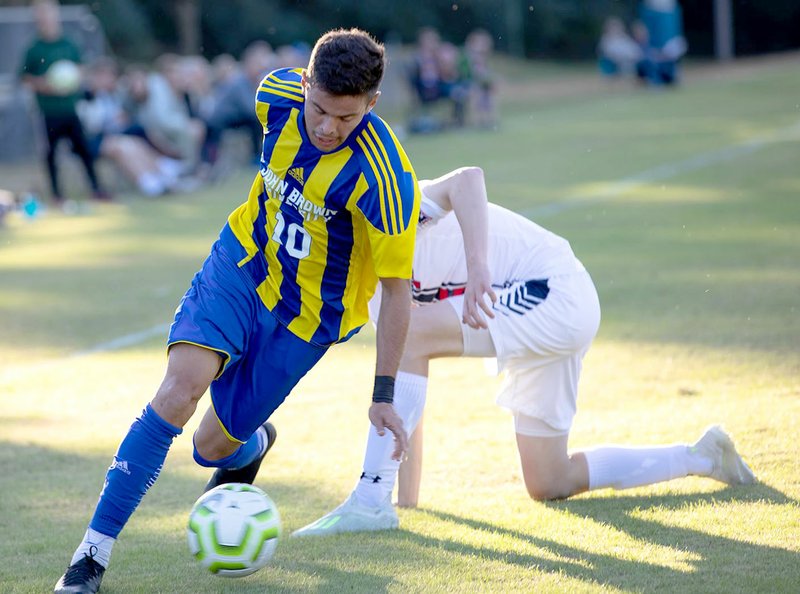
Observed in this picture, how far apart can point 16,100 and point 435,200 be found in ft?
58.5

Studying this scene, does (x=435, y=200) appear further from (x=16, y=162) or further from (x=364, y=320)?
(x=16, y=162)

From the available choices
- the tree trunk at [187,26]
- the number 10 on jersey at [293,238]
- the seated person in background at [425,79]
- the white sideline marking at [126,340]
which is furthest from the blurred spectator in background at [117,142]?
the tree trunk at [187,26]

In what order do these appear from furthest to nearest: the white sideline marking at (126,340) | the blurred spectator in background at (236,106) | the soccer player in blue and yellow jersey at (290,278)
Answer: the blurred spectator in background at (236,106)
the white sideline marking at (126,340)
the soccer player in blue and yellow jersey at (290,278)

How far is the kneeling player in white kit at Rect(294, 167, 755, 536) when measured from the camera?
14.2 ft

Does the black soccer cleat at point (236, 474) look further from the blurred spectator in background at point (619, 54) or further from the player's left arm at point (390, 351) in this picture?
the blurred spectator in background at point (619, 54)

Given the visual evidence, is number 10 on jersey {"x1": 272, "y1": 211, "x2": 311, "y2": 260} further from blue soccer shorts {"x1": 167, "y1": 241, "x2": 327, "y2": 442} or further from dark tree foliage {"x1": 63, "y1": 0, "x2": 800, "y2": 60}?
dark tree foliage {"x1": 63, "y1": 0, "x2": 800, "y2": 60}

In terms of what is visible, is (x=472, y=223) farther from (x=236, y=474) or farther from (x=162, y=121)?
(x=162, y=121)

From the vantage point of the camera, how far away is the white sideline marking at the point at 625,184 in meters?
8.09

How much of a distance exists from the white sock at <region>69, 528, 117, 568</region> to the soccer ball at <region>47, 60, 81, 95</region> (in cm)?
1243

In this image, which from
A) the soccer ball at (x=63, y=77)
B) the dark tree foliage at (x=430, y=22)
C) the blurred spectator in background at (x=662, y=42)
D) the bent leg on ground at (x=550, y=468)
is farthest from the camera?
the dark tree foliage at (x=430, y=22)

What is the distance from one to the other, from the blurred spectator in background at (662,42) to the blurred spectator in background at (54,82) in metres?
21.1

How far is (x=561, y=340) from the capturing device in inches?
174

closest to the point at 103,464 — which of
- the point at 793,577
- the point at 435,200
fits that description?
the point at 435,200

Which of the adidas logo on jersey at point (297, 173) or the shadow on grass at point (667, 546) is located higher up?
the adidas logo on jersey at point (297, 173)
